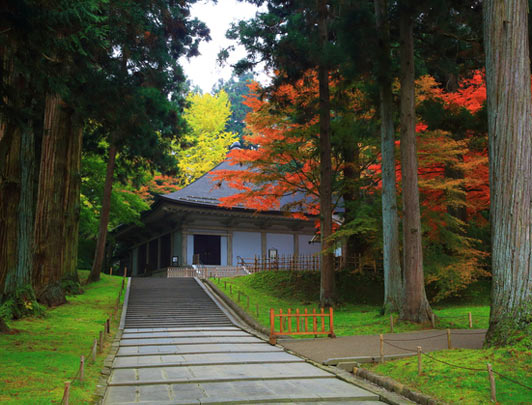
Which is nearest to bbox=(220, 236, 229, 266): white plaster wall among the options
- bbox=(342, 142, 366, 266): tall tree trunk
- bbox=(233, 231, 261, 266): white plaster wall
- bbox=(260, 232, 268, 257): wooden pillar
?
bbox=(233, 231, 261, 266): white plaster wall

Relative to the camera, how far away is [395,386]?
738cm

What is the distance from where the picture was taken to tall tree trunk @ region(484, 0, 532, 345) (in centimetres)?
797

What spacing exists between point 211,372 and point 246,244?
77.7 feet

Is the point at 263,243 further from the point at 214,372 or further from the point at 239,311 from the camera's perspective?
the point at 214,372

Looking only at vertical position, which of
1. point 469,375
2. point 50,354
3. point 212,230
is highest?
point 212,230

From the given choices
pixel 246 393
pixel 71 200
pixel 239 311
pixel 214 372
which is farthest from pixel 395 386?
pixel 71 200

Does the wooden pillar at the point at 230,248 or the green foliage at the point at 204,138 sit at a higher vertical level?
the green foliage at the point at 204,138

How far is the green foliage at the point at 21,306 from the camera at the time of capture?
13236 mm

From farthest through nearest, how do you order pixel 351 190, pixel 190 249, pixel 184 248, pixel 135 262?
1. pixel 135 262
2. pixel 190 249
3. pixel 184 248
4. pixel 351 190

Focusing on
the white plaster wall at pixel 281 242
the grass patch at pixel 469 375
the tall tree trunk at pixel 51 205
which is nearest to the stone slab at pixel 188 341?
the grass patch at pixel 469 375

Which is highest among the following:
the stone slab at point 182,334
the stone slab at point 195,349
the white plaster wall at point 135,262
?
the white plaster wall at point 135,262

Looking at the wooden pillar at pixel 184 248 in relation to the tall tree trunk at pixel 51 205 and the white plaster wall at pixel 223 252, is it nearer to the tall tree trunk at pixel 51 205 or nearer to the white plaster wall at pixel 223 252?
the white plaster wall at pixel 223 252

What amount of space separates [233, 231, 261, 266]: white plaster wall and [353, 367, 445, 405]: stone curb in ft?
76.4

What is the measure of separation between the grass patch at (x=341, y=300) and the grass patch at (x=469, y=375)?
5.52 m
